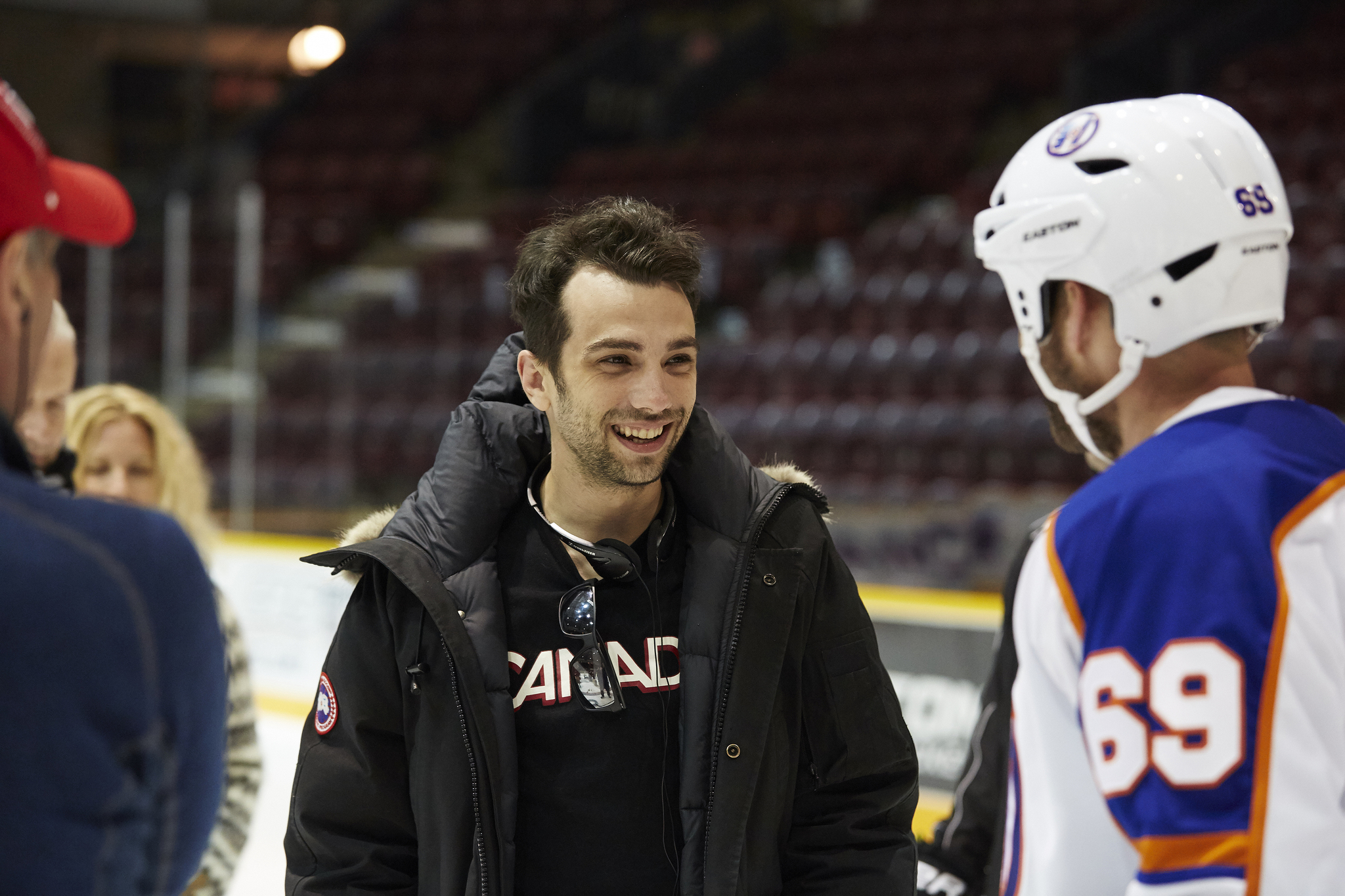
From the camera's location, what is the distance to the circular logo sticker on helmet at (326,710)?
1675 millimetres

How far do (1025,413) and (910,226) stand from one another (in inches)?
92.7

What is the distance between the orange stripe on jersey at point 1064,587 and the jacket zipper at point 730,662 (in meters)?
0.58

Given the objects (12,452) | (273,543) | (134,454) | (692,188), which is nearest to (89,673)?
(12,452)

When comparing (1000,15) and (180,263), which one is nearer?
(180,263)

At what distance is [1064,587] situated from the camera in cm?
116

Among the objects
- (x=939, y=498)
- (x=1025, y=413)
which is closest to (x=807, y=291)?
(x=1025, y=413)

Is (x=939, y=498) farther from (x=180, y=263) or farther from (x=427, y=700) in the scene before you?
(x=427, y=700)

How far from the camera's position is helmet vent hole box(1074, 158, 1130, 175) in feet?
4.33

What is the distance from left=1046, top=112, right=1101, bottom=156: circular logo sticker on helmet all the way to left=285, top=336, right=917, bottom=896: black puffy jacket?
0.60 metres

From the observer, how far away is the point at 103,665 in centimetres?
87

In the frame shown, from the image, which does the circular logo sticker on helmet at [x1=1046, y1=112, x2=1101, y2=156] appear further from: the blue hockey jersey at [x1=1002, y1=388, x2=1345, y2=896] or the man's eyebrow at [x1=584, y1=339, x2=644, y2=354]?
the man's eyebrow at [x1=584, y1=339, x2=644, y2=354]

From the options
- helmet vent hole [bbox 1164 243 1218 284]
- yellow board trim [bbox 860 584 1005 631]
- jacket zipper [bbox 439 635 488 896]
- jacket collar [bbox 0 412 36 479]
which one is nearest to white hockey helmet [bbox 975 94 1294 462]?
helmet vent hole [bbox 1164 243 1218 284]

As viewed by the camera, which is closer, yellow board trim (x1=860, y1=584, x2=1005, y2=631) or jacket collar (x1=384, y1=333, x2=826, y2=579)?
jacket collar (x1=384, y1=333, x2=826, y2=579)

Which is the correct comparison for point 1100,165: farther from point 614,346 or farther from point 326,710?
point 326,710
